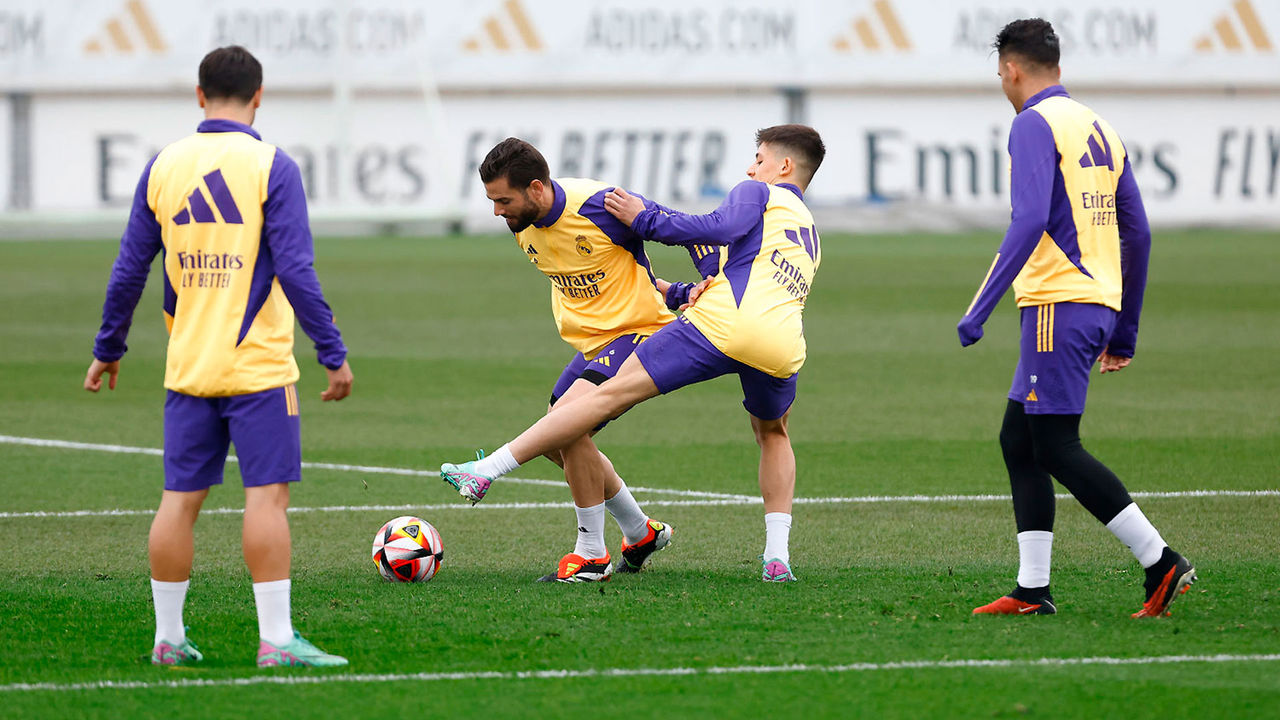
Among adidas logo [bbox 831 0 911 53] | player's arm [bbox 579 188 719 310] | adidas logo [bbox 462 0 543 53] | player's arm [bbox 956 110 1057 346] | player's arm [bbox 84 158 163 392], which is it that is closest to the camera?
player's arm [bbox 84 158 163 392]

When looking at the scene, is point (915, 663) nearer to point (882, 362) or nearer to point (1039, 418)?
point (1039, 418)

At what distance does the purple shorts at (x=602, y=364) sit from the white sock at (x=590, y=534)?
19.6 inches

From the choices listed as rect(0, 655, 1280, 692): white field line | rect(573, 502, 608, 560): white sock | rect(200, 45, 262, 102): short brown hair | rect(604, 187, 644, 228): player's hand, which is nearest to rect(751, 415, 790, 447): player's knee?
rect(573, 502, 608, 560): white sock

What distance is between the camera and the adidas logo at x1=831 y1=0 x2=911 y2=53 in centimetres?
3559

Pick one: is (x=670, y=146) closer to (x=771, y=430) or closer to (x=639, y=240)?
(x=639, y=240)

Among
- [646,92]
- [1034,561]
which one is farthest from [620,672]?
[646,92]

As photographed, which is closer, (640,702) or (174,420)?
(640,702)

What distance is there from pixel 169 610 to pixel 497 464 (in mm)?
1505

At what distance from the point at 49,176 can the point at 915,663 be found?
108ft

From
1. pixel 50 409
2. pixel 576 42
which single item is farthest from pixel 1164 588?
pixel 576 42

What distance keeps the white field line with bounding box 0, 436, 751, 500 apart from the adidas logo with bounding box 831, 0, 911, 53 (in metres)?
27.1

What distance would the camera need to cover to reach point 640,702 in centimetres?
461

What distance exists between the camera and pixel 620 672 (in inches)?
195

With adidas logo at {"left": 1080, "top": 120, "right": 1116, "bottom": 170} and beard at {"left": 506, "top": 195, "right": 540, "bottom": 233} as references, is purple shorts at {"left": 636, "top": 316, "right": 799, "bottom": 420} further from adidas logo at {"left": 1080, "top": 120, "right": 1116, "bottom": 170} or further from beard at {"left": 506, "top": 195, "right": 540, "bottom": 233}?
adidas logo at {"left": 1080, "top": 120, "right": 1116, "bottom": 170}
